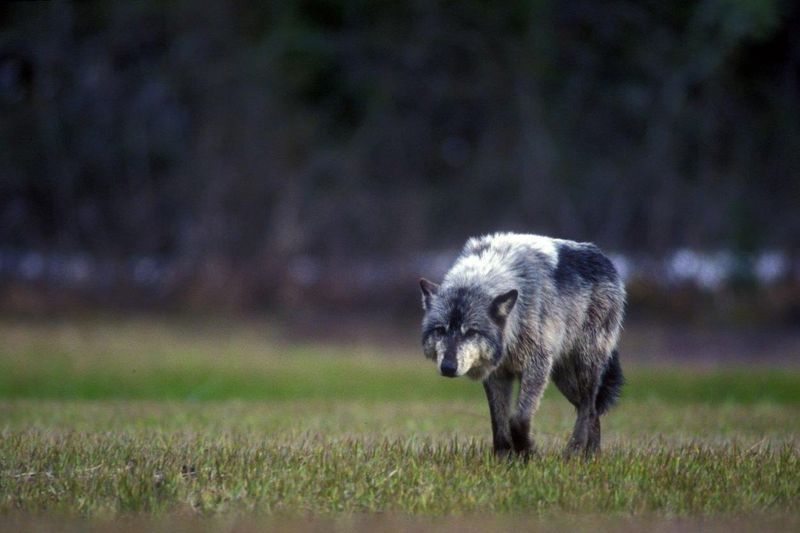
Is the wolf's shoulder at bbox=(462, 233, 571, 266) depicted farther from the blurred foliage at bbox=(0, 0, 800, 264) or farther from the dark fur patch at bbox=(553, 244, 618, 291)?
the blurred foliage at bbox=(0, 0, 800, 264)

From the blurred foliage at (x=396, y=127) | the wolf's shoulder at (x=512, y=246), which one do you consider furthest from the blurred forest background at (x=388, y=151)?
the wolf's shoulder at (x=512, y=246)

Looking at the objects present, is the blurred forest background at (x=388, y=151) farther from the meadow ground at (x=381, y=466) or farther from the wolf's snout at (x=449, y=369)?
the wolf's snout at (x=449, y=369)

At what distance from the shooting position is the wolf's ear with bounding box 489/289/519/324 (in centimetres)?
905

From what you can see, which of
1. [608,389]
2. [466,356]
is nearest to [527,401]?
[466,356]

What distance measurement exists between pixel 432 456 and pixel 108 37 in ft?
80.3

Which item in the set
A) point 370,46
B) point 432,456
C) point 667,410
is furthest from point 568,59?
point 432,456

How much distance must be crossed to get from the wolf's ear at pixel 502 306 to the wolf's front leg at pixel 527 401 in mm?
521

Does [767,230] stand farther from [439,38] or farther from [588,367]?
[588,367]

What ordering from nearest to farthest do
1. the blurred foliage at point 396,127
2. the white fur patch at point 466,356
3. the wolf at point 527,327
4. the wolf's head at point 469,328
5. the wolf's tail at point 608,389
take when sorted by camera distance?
the white fur patch at point 466,356 → the wolf's head at point 469,328 → the wolf at point 527,327 → the wolf's tail at point 608,389 → the blurred foliage at point 396,127

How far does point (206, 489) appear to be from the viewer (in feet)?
24.7

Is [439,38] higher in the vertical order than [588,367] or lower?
higher

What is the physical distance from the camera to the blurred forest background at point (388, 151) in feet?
88.1

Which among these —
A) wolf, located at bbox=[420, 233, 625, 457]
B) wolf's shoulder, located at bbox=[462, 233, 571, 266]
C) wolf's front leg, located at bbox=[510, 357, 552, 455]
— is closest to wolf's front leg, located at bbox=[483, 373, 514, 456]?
wolf, located at bbox=[420, 233, 625, 457]

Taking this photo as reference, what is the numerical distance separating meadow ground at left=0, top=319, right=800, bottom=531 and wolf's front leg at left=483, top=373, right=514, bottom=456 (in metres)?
0.22
